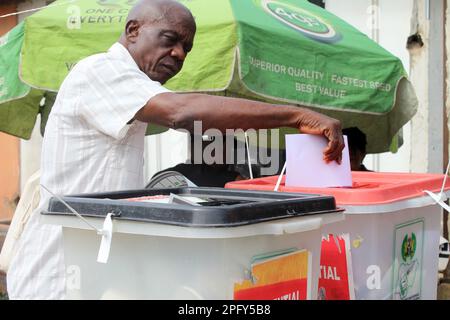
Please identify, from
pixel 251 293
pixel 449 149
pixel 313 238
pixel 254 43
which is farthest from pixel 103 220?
pixel 449 149

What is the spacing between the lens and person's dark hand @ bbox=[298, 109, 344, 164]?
5.78 feet

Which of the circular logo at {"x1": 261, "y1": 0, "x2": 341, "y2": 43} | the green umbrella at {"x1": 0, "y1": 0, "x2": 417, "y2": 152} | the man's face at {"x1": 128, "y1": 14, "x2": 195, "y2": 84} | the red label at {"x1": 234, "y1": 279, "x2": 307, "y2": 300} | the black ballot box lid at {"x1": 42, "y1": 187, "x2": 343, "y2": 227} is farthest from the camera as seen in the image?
the circular logo at {"x1": 261, "y1": 0, "x2": 341, "y2": 43}

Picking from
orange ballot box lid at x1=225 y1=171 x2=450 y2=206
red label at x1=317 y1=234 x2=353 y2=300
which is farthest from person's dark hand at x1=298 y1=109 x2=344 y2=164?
red label at x1=317 y1=234 x2=353 y2=300

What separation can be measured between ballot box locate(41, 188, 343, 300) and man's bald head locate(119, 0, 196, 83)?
23.7 inches

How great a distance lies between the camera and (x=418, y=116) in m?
5.22

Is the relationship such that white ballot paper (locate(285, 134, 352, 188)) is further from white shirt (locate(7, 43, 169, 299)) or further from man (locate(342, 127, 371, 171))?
man (locate(342, 127, 371, 171))

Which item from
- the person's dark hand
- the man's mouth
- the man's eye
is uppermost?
the man's eye

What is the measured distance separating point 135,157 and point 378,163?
3.91m

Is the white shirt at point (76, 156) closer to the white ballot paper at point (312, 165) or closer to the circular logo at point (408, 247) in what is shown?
the white ballot paper at point (312, 165)

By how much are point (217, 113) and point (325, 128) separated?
1.10 ft

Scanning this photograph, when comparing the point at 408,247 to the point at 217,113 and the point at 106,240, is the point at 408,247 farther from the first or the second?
the point at 106,240

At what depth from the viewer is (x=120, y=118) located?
179 centimetres

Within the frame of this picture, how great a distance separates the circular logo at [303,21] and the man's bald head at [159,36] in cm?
146
